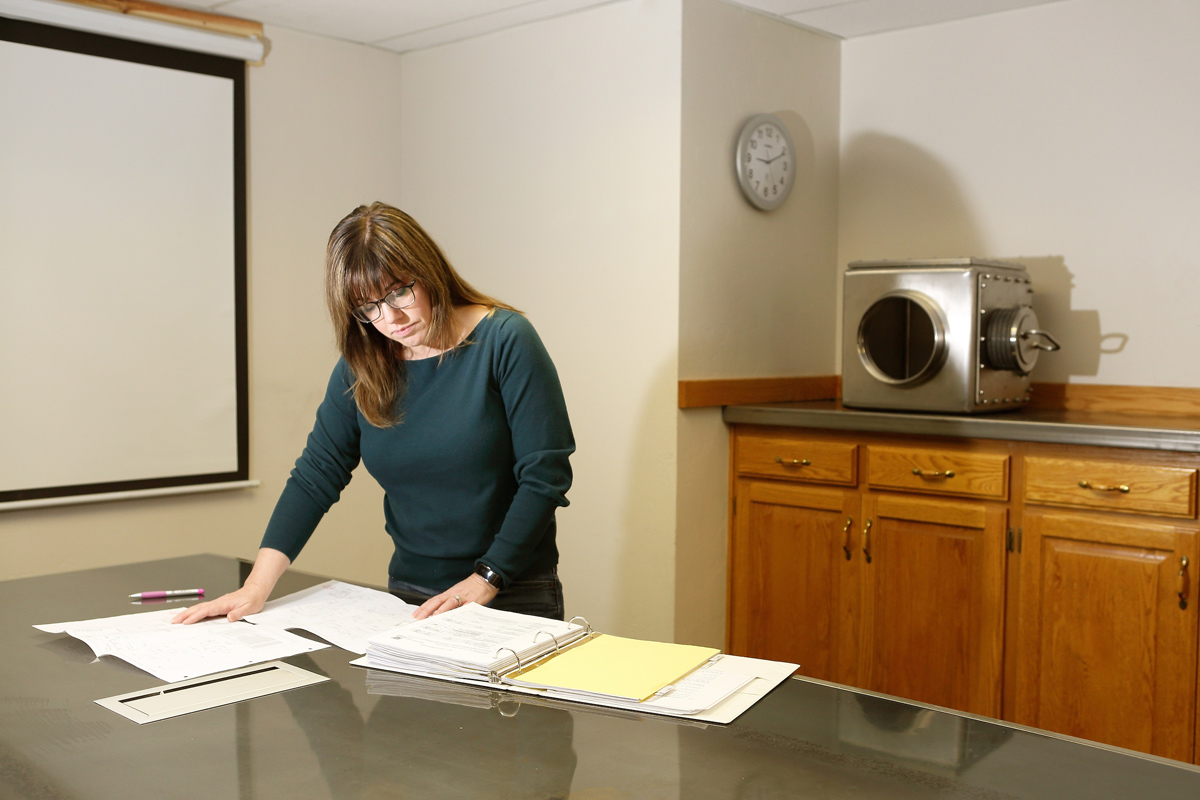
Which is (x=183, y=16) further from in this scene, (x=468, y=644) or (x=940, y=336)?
(x=468, y=644)

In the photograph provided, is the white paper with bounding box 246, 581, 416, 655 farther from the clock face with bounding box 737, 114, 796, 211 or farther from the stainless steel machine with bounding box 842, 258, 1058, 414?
the clock face with bounding box 737, 114, 796, 211

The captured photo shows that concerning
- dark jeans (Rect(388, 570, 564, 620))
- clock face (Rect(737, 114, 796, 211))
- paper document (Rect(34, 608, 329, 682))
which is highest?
clock face (Rect(737, 114, 796, 211))

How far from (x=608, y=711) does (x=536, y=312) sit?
7.70 ft

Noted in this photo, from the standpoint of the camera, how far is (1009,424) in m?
2.64

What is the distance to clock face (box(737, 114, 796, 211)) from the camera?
3146mm

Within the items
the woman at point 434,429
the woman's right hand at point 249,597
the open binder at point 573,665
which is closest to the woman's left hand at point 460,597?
the woman at point 434,429

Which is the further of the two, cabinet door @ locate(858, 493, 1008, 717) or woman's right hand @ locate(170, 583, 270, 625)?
cabinet door @ locate(858, 493, 1008, 717)

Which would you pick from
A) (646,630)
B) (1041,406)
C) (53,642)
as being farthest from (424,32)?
(53,642)

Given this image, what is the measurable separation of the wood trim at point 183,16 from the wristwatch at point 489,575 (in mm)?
2241

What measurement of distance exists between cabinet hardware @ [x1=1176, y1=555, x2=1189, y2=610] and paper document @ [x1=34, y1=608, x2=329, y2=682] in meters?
1.98

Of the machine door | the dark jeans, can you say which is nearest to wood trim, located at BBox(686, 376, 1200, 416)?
the machine door

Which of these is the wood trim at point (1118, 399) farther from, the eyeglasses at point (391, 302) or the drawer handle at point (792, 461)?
the eyeglasses at point (391, 302)

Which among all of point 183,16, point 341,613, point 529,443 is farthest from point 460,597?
point 183,16

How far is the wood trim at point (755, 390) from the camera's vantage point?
3.04 metres
